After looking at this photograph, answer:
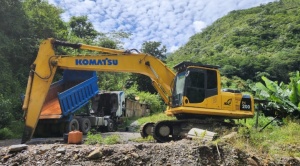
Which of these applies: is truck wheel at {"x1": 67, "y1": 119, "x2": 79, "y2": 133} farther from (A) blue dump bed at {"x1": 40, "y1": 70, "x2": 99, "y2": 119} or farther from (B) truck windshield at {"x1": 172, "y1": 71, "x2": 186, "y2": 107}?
(B) truck windshield at {"x1": 172, "y1": 71, "x2": 186, "y2": 107}

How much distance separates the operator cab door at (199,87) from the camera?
9.38m

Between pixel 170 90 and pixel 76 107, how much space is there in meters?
4.40

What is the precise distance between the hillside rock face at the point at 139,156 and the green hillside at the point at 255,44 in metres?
35.2

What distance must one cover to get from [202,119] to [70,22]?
32.2m

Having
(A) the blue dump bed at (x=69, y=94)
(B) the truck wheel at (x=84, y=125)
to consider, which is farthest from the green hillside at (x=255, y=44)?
(B) the truck wheel at (x=84, y=125)

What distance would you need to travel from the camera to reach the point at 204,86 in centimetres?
952

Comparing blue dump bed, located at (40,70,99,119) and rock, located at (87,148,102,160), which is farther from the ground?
blue dump bed, located at (40,70,99,119)

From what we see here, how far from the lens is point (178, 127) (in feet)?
31.5

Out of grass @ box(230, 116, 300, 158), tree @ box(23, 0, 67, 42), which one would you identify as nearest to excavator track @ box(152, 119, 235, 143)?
grass @ box(230, 116, 300, 158)

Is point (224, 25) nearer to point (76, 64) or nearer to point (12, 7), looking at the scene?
point (12, 7)

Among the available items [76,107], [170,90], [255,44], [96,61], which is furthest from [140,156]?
[255,44]

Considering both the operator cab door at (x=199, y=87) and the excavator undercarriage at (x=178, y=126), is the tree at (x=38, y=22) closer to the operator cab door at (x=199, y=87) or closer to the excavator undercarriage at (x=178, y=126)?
the excavator undercarriage at (x=178, y=126)

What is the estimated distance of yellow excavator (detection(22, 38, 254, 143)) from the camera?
372 inches

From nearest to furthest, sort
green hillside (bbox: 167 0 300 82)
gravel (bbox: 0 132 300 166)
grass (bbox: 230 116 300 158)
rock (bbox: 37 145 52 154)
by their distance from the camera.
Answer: gravel (bbox: 0 132 300 166) < rock (bbox: 37 145 52 154) < grass (bbox: 230 116 300 158) < green hillside (bbox: 167 0 300 82)
